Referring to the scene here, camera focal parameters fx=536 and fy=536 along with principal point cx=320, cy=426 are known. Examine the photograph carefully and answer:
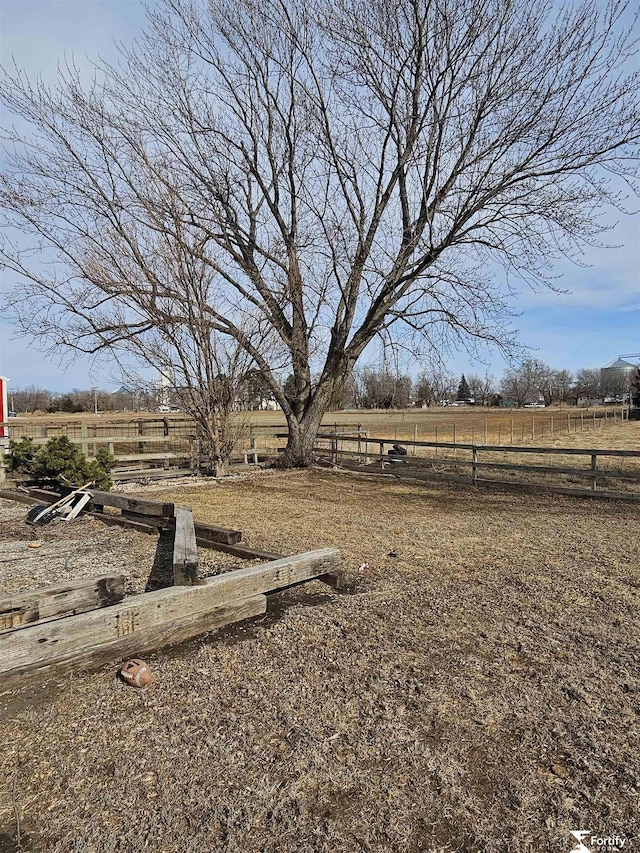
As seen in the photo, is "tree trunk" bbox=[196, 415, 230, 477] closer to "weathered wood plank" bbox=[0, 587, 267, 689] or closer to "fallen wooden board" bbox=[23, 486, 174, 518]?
"fallen wooden board" bbox=[23, 486, 174, 518]

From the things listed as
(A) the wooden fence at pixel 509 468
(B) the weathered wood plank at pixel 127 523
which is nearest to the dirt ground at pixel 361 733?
(B) the weathered wood plank at pixel 127 523

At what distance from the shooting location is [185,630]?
330 centimetres

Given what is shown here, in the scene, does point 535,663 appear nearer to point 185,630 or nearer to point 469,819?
point 469,819

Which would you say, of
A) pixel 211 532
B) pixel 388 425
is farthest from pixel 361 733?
pixel 388 425

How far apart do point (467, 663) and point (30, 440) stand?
8807 mm

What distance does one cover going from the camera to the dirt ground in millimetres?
1803

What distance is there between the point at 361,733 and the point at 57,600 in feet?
6.51

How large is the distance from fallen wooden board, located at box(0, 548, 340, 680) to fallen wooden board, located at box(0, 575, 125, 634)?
0.32 metres

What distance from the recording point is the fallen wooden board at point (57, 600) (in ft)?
9.96

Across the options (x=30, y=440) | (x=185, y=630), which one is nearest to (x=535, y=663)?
(x=185, y=630)

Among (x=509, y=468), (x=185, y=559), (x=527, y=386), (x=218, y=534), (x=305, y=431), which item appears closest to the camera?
(x=185, y=559)

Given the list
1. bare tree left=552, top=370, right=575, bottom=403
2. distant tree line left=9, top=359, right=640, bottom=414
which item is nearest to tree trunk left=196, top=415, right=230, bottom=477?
distant tree line left=9, top=359, right=640, bottom=414

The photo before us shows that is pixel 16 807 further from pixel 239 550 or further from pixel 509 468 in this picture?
pixel 509 468

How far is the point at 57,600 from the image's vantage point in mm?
3219
